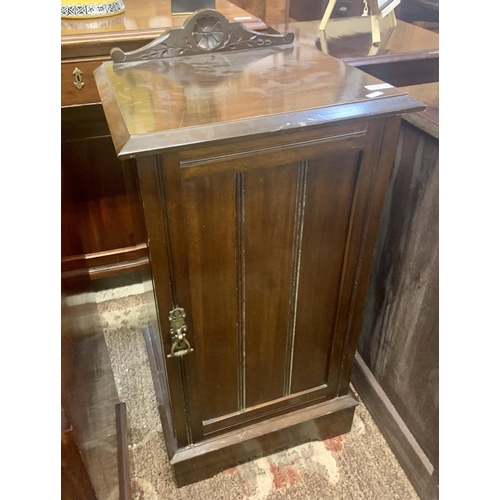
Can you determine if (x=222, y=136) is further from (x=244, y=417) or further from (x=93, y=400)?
(x=244, y=417)

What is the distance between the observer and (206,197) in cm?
70

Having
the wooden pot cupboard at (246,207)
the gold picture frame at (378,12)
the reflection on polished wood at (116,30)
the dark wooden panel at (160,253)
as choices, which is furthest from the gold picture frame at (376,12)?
the dark wooden panel at (160,253)

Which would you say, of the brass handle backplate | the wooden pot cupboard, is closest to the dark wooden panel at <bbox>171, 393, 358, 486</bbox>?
the wooden pot cupboard

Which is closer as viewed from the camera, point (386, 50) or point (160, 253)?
point (160, 253)

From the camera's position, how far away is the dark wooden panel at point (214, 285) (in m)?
0.70

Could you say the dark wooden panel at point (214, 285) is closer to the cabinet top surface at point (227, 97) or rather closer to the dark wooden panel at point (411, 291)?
the cabinet top surface at point (227, 97)

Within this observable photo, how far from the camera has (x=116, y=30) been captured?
108cm

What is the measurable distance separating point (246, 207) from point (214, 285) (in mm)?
157

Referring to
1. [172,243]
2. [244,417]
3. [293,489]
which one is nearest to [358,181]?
[172,243]

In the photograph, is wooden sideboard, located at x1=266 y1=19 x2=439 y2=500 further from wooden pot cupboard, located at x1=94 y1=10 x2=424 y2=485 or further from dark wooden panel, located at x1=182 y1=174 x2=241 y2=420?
dark wooden panel, located at x1=182 y1=174 x2=241 y2=420

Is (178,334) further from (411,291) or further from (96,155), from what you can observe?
(96,155)

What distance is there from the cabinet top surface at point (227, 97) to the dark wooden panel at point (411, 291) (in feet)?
0.74

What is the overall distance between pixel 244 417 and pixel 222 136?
0.68 meters

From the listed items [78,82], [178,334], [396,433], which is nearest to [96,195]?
[78,82]
